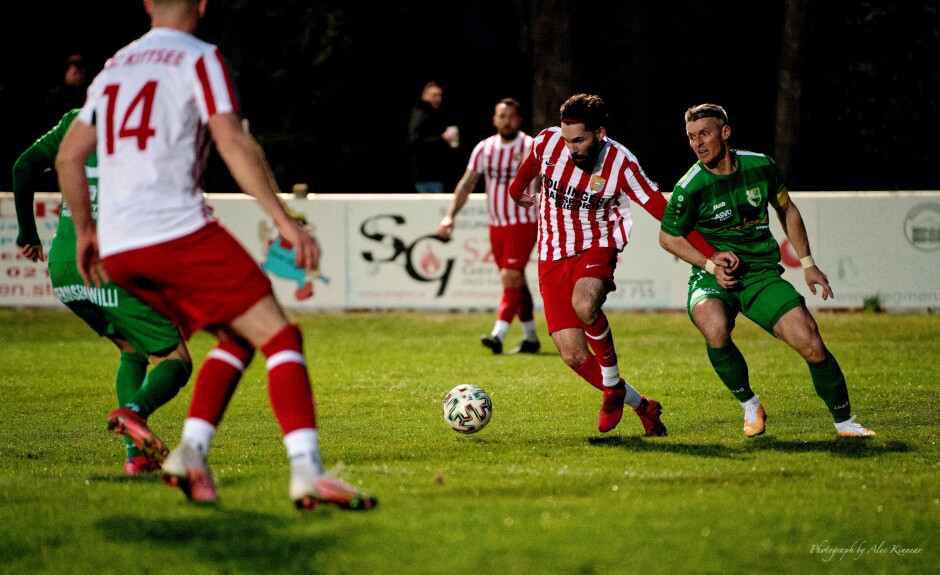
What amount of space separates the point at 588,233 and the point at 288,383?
11.2 ft

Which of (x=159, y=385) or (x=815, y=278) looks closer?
(x=159, y=385)

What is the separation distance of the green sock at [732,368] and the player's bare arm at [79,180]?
3.64 meters

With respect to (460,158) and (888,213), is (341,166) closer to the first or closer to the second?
(460,158)

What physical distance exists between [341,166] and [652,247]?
927cm

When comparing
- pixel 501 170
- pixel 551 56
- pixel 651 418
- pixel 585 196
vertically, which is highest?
pixel 551 56

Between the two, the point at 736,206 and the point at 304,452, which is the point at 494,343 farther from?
the point at 304,452

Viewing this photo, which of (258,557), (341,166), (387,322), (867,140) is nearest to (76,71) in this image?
(387,322)

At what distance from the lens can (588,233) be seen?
7902 mm

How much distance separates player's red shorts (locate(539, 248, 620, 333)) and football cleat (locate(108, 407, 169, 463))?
8.51ft

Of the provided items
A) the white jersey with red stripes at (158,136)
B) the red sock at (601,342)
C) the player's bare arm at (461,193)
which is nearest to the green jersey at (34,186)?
the white jersey with red stripes at (158,136)

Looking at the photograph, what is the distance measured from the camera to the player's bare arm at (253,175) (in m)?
4.76

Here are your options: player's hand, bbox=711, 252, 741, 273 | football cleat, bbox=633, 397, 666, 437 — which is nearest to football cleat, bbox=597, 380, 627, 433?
football cleat, bbox=633, 397, 666, 437

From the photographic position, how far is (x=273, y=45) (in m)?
22.3

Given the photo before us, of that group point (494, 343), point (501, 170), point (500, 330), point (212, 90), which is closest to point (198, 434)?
point (212, 90)
